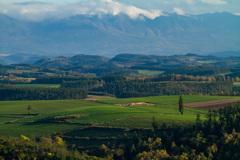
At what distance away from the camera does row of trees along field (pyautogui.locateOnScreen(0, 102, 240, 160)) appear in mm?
69938

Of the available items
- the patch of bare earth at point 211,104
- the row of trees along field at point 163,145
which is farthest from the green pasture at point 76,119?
the row of trees along field at point 163,145

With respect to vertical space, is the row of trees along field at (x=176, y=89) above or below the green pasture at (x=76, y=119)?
above

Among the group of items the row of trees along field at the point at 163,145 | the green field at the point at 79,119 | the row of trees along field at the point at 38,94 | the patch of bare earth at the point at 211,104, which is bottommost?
the row of trees along field at the point at 163,145

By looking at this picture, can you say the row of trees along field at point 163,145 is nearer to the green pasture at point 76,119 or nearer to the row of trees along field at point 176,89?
the green pasture at point 76,119

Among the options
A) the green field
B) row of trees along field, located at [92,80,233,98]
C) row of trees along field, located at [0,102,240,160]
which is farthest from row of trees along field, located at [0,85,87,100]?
row of trees along field, located at [0,102,240,160]

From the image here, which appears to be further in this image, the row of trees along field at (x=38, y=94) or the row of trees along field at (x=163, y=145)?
the row of trees along field at (x=38, y=94)

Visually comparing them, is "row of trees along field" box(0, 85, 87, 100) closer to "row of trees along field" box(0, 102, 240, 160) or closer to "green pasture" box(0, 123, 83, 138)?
"green pasture" box(0, 123, 83, 138)

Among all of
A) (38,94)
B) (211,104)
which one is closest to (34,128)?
(211,104)

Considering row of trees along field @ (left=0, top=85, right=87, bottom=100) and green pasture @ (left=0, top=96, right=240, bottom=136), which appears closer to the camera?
green pasture @ (left=0, top=96, right=240, bottom=136)

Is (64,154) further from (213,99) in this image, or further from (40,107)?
(213,99)

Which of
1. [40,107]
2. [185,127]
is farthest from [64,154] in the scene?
[40,107]

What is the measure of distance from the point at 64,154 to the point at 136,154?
14.4 metres

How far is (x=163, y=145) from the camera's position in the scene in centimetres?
7844

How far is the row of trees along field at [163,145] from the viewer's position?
69938 mm
